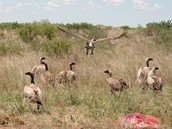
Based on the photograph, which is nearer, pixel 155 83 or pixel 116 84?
pixel 155 83

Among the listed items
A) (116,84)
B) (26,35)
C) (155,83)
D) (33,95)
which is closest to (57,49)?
(116,84)

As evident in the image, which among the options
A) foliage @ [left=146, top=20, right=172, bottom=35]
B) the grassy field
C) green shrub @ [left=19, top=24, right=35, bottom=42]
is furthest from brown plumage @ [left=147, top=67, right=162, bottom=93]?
foliage @ [left=146, top=20, right=172, bottom=35]

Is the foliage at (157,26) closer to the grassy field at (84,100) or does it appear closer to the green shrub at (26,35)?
the green shrub at (26,35)

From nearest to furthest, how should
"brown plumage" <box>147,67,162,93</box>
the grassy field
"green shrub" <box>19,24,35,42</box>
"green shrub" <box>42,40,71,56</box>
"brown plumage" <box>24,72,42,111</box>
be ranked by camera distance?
the grassy field < "brown plumage" <box>24,72,42,111</box> < "brown plumage" <box>147,67,162,93</box> < "green shrub" <box>42,40,71,56</box> < "green shrub" <box>19,24,35,42</box>

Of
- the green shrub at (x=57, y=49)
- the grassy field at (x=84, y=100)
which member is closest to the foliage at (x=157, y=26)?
the green shrub at (x=57, y=49)

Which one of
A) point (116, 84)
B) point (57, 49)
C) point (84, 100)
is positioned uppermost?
point (57, 49)

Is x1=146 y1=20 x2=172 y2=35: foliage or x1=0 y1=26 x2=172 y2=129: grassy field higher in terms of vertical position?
x1=146 y1=20 x2=172 y2=35: foliage

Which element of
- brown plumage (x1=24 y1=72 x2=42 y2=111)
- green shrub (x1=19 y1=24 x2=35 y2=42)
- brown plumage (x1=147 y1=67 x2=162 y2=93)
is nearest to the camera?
brown plumage (x1=24 y1=72 x2=42 y2=111)

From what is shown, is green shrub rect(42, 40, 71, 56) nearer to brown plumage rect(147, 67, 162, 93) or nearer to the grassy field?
the grassy field

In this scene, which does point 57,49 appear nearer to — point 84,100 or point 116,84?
point 116,84

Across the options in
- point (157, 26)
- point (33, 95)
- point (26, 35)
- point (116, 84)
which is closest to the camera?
point (33, 95)

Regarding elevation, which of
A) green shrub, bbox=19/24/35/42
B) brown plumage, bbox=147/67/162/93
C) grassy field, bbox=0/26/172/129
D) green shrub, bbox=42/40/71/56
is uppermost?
green shrub, bbox=19/24/35/42

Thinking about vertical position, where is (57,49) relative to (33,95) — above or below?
above

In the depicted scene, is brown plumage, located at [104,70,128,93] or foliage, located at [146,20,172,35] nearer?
brown plumage, located at [104,70,128,93]
